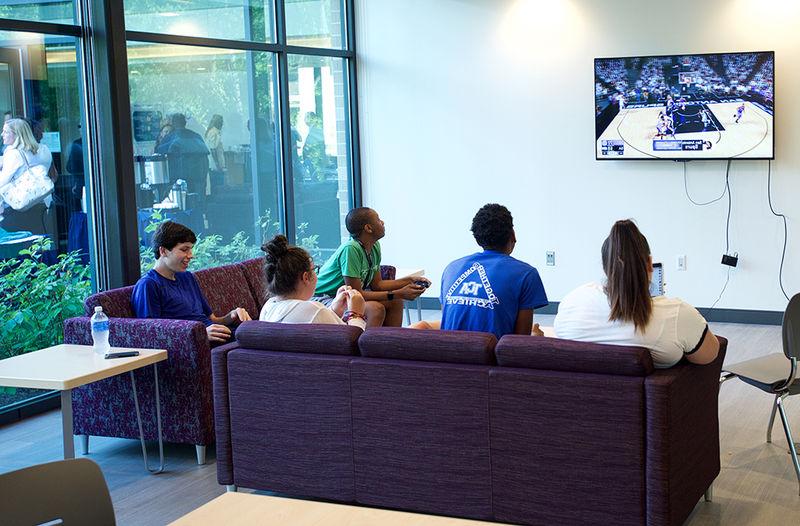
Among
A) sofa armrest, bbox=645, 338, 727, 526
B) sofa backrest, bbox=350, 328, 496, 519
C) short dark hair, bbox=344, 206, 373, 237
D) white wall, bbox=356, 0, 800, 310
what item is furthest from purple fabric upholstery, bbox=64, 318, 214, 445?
white wall, bbox=356, 0, 800, 310

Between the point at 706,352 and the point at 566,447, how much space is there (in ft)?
2.05

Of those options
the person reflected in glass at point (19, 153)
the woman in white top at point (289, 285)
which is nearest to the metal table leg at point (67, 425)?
the woman in white top at point (289, 285)

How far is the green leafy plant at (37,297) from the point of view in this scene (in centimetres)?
541

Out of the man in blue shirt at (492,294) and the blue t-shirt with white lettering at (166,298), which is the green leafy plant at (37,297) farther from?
the man in blue shirt at (492,294)

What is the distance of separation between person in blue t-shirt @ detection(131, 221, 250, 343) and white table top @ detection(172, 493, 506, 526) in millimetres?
2808

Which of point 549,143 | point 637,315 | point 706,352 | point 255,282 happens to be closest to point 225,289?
point 255,282

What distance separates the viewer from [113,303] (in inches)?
199

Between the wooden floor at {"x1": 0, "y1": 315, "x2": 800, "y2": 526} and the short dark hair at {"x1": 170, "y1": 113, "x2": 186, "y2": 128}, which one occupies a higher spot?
Result: the short dark hair at {"x1": 170, "y1": 113, "x2": 186, "y2": 128}

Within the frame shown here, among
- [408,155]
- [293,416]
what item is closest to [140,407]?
[293,416]

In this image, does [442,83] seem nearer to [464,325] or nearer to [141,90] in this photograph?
[141,90]

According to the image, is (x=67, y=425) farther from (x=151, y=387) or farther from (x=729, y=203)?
(x=729, y=203)

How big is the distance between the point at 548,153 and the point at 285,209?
87.5 inches

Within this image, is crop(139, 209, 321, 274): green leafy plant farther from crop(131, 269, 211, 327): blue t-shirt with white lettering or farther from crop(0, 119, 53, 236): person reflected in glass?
crop(131, 269, 211, 327): blue t-shirt with white lettering

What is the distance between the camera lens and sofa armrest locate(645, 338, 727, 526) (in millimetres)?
3352
